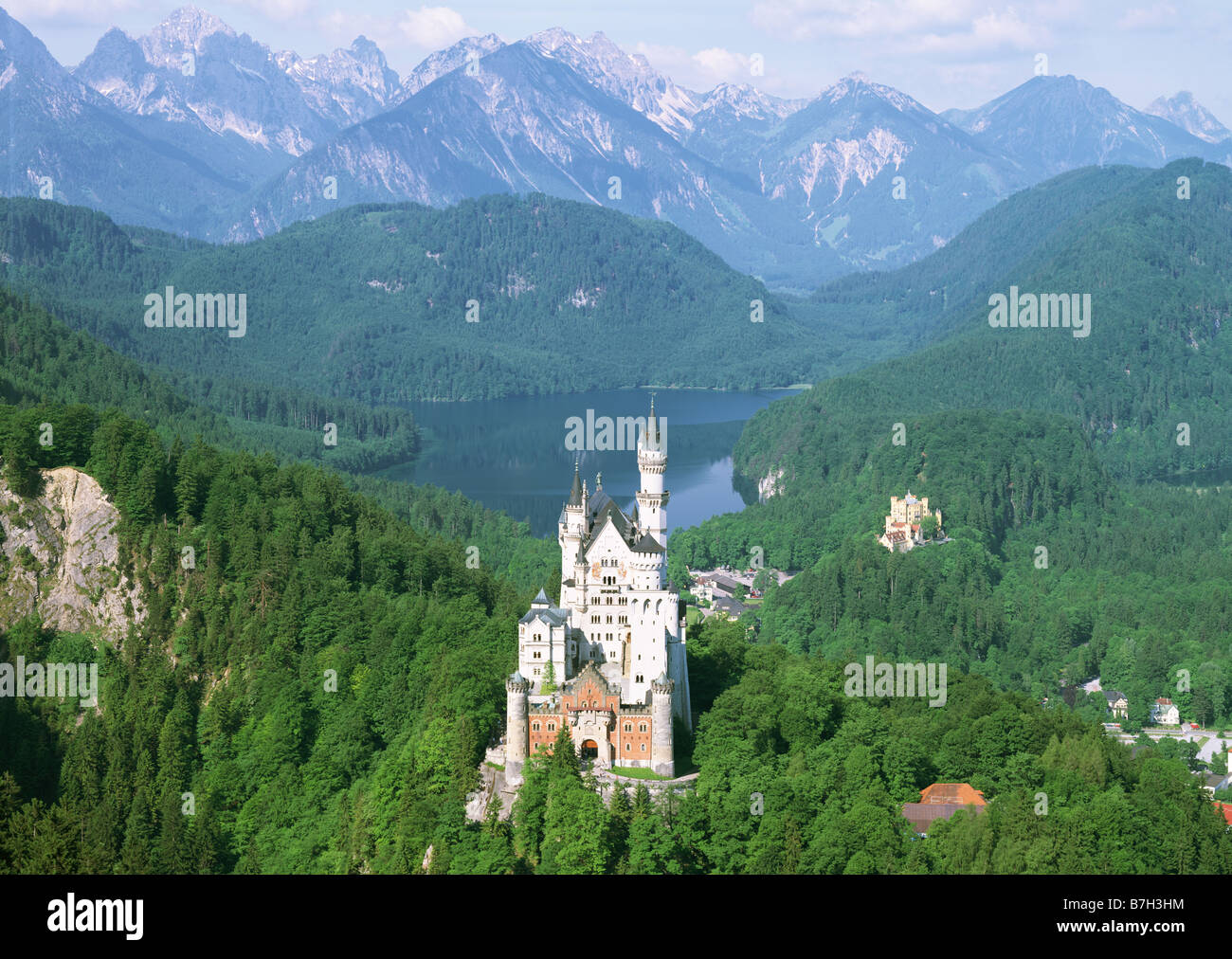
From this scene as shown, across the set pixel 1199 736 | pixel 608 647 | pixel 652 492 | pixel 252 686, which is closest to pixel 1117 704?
pixel 1199 736

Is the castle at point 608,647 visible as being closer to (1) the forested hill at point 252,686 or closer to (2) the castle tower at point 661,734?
(2) the castle tower at point 661,734

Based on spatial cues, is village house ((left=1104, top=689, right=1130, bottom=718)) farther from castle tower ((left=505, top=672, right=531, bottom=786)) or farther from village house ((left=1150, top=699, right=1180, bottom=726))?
castle tower ((left=505, top=672, right=531, bottom=786))

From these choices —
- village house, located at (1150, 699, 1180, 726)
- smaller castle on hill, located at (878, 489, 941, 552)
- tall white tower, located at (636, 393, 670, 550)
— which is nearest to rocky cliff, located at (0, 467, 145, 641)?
tall white tower, located at (636, 393, 670, 550)

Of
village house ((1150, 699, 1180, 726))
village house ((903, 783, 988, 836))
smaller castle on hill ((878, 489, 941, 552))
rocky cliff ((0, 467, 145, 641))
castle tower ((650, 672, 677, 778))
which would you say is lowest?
village house ((903, 783, 988, 836))

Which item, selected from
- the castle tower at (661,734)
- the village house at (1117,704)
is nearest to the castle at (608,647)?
the castle tower at (661,734)

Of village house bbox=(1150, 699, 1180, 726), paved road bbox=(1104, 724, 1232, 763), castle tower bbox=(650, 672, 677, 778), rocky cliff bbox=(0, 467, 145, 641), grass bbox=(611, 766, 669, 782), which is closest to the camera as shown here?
grass bbox=(611, 766, 669, 782)

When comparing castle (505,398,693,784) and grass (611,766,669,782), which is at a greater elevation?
castle (505,398,693,784)
